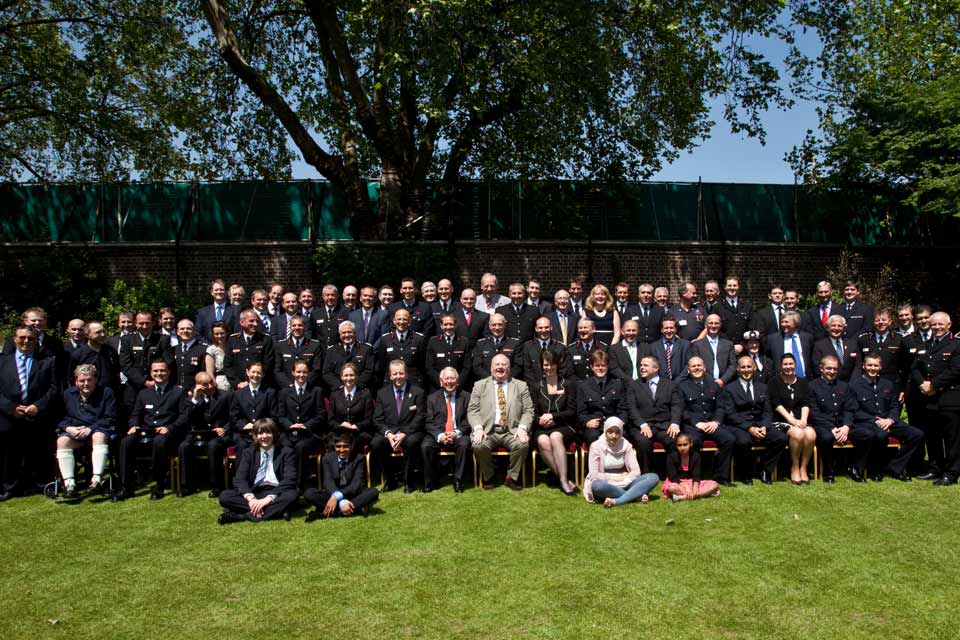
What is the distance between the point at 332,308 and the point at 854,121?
1319 cm

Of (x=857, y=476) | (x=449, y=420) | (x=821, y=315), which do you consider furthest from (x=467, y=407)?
(x=821, y=315)

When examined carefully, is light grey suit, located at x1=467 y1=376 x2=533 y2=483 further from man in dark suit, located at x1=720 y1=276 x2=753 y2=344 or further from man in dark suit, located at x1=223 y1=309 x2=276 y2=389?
man in dark suit, located at x1=720 y1=276 x2=753 y2=344

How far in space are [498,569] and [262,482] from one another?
8.58 ft

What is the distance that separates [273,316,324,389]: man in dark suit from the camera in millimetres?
8203

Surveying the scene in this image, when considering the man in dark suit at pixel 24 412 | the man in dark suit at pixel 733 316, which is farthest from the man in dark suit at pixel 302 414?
the man in dark suit at pixel 733 316

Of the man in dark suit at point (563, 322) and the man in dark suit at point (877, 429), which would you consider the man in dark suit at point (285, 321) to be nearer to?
the man in dark suit at point (563, 322)

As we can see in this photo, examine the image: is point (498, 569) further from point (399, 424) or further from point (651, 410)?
point (651, 410)

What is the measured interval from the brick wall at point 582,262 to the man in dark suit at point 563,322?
7.43m

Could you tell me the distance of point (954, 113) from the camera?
46.6 feet

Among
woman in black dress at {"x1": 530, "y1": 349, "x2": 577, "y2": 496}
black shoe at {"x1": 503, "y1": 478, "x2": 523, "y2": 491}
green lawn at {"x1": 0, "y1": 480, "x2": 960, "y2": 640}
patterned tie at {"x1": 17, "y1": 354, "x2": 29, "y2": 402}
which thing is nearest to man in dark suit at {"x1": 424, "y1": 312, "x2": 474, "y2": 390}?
woman in black dress at {"x1": 530, "y1": 349, "x2": 577, "y2": 496}

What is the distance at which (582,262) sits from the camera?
17.2 metres

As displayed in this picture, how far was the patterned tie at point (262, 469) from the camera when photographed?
22.0ft

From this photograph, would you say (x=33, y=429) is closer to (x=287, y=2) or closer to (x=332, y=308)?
(x=332, y=308)

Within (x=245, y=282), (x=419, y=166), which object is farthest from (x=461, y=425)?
(x=245, y=282)
